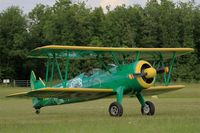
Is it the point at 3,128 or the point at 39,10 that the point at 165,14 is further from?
the point at 3,128

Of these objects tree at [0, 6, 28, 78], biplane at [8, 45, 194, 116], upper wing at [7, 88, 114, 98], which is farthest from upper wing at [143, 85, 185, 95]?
tree at [0, 6, 28, 78]

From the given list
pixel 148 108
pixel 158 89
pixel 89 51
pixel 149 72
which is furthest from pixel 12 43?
pixel 149 72

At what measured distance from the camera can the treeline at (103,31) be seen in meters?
90.7

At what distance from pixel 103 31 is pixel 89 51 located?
2847 inches

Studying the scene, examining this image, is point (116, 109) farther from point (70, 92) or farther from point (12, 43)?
point (12, 43)

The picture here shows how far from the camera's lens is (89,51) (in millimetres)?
21031

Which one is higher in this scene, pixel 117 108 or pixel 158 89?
pixel 158 89

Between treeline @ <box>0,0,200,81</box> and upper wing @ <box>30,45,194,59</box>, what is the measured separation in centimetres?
6330

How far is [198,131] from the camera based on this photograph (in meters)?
13.0

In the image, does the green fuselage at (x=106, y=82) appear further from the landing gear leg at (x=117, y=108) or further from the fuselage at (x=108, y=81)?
the landing gear leg at (x=117, y=108)

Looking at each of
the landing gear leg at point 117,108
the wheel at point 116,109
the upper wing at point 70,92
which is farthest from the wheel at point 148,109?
the wheel at point 116,109

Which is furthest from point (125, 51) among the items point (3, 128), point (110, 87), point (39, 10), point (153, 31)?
point (39, 10)

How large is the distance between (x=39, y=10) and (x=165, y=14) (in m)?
26.6

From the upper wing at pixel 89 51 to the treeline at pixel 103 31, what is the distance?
6330 cm
